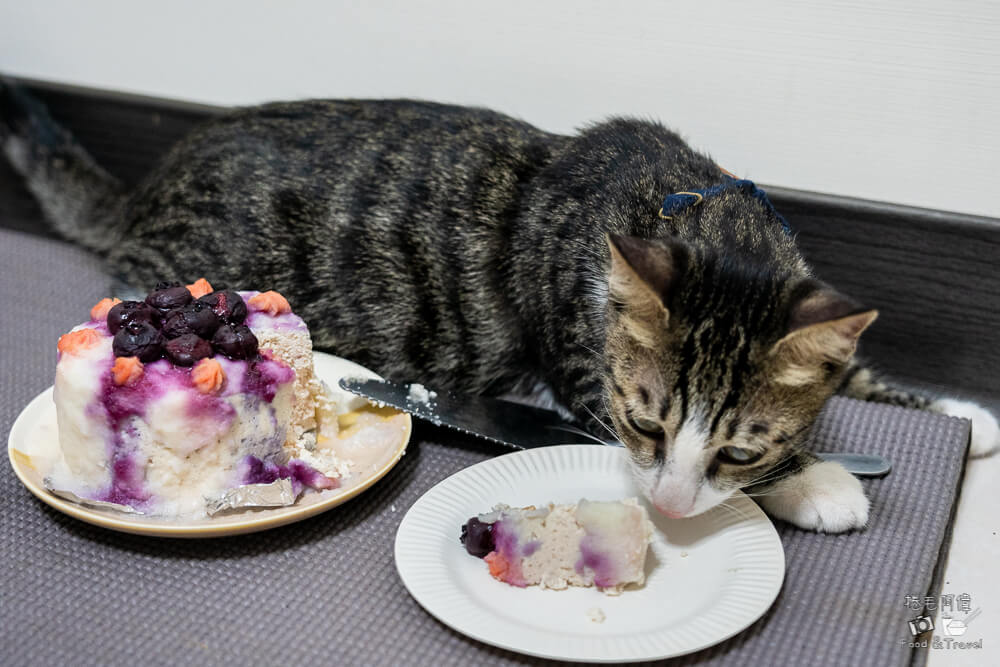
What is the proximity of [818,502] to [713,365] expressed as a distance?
34 cm

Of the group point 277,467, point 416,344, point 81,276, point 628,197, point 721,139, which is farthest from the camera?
point 81,276

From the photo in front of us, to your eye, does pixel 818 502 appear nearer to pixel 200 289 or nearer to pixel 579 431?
pixel 579 431

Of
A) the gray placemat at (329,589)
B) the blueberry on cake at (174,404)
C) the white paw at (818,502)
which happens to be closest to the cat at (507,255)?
the white paw at (818,502)

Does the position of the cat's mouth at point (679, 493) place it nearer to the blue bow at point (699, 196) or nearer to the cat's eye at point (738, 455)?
the cat's eye at point (738, 455)

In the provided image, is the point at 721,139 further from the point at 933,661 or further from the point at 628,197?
the point at 933,661

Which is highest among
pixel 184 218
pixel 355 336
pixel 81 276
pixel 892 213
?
pixel 892 213

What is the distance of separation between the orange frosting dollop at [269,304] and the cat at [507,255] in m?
0.27

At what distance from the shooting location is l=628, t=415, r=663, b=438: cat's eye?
1128 mm

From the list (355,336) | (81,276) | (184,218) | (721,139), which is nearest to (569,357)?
(355,336)

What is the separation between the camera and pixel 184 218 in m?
1.66

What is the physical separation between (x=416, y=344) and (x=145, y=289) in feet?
1.81

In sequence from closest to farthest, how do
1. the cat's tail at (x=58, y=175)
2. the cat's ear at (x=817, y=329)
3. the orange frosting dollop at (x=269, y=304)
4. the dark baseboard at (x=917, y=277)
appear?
the cat's ear at (x=817, y=329)
the orange frosting dollop at (x=269, y=304)
the dark baseboard at (x=917, y=277)
the cat's tail at (x=58, y=175)

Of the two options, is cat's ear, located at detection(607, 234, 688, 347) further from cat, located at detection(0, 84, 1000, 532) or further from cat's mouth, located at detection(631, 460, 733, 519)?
cat's mouth, located at detection(631, 460, 733, 519)

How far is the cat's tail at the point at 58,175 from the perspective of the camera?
2109 mm
